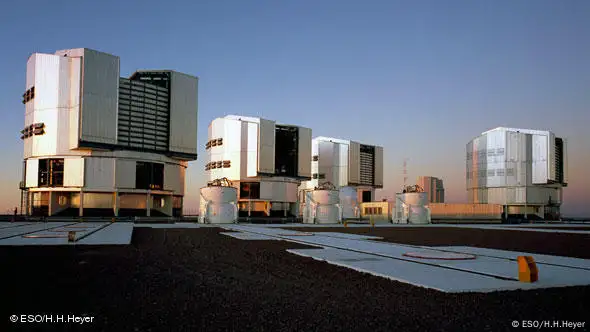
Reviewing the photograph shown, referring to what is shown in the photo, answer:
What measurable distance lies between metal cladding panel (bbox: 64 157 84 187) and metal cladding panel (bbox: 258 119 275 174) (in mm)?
28459

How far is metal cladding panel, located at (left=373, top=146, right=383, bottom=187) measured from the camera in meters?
109

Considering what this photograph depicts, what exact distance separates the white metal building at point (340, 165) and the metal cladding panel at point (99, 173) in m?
48.8

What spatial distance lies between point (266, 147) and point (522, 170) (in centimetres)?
4988

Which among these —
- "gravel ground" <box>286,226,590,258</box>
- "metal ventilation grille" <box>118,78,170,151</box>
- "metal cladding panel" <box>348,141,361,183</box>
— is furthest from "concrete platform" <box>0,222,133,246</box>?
"metal cladding panel" <box>348,141,361,183</box>

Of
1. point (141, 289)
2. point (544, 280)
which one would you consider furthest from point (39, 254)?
point (544, 280)

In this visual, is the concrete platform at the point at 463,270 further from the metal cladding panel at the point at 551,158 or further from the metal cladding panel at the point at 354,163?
the metal cladding panel at the point at 354,163

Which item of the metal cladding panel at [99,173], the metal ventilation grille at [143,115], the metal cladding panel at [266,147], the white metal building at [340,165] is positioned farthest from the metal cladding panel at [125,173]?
the white metal building at [340,165]

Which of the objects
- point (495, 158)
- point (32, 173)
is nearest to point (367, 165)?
point (495, 158)

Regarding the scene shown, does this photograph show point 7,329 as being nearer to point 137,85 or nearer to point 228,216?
point 228,216

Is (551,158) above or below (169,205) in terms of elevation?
above

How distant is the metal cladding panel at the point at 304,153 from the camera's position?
87.8m

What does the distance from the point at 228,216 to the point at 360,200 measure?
53645 millimetres

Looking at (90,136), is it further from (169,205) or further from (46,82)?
(169,205)

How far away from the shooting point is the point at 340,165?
10344 centimetres
